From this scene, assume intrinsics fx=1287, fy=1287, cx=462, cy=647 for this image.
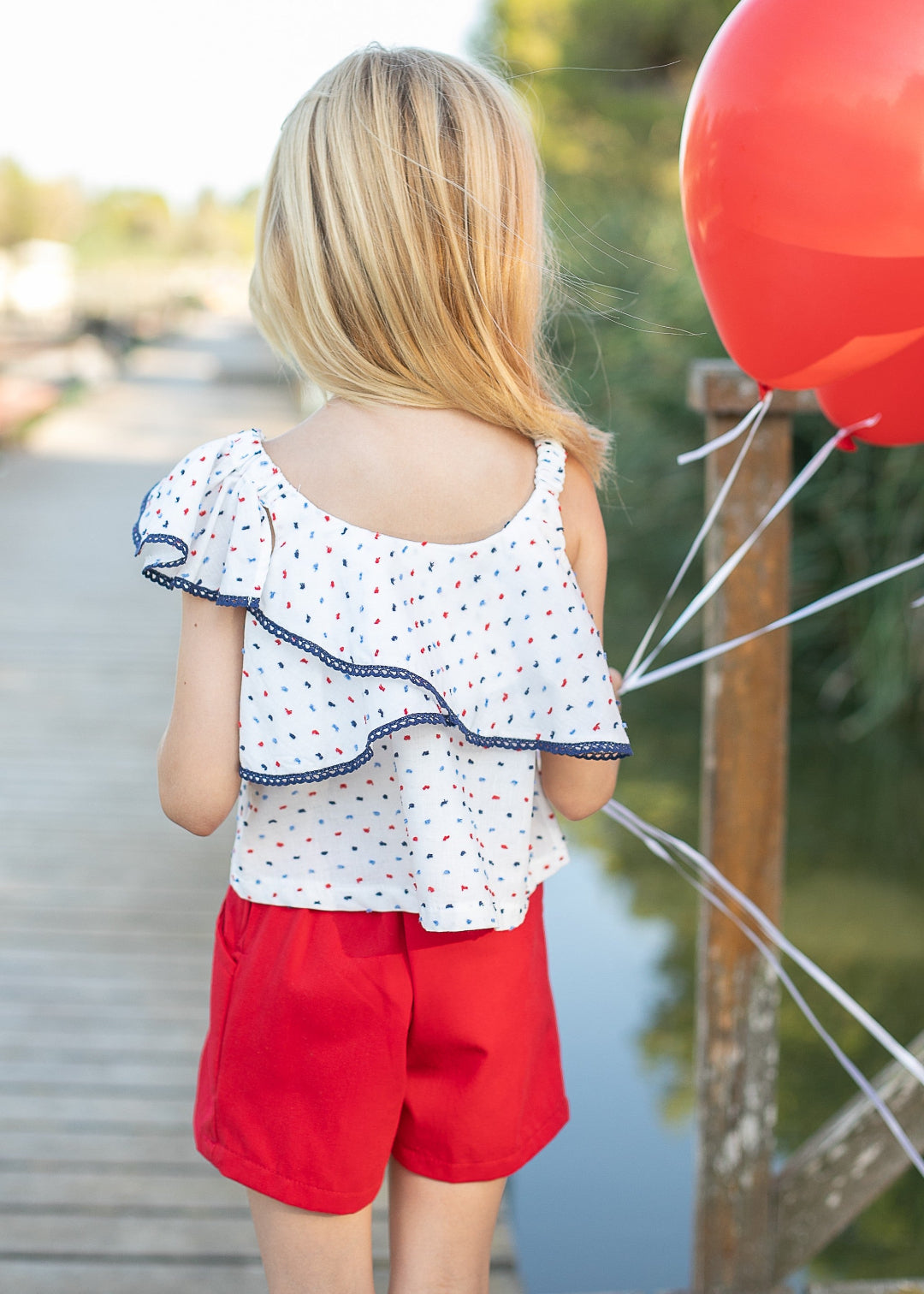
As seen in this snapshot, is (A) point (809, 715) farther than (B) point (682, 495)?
No

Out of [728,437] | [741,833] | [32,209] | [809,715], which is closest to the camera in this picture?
[728,437]

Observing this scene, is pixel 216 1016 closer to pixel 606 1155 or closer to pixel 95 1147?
pixel 95 1147

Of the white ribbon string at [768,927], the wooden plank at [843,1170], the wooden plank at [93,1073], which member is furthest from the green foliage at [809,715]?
the wooden plank at [93,1073]

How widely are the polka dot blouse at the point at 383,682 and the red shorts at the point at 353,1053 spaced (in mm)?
35

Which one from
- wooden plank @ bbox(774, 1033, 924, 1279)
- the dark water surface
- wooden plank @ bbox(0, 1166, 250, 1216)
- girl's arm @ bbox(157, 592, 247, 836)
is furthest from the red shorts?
the dark water surface

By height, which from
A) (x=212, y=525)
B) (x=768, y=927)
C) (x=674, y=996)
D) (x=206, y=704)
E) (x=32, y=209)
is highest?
(x=212, y=525)

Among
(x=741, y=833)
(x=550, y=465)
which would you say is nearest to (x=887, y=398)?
(x=550, y=465)

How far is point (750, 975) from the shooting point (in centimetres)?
156

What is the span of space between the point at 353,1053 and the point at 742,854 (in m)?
0.68

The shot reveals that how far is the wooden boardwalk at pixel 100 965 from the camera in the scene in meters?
1.79

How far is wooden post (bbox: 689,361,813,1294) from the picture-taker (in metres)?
1.47

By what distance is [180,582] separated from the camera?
97cm

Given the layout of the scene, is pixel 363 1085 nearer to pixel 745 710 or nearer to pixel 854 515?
pixel 745 710

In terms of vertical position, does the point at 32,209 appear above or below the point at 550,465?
below
